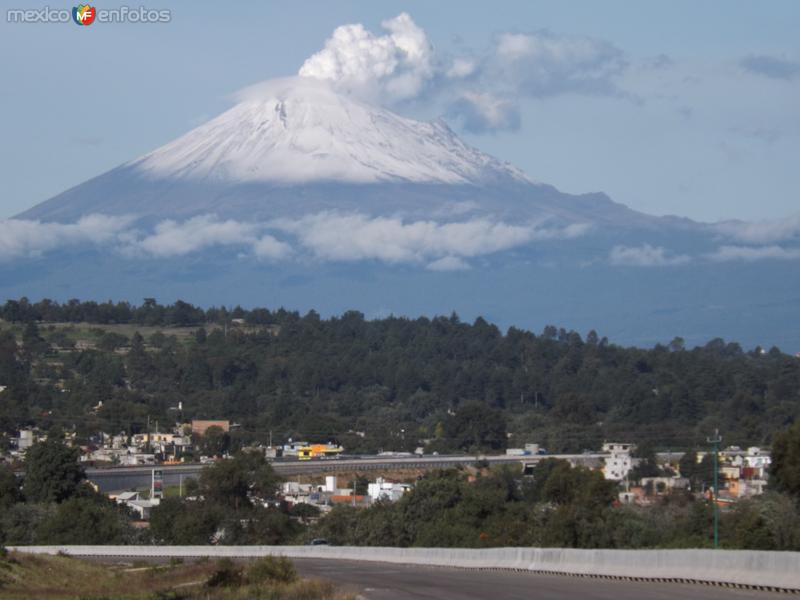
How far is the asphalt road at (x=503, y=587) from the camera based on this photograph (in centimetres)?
2744

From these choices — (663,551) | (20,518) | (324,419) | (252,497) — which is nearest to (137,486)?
(252,497)

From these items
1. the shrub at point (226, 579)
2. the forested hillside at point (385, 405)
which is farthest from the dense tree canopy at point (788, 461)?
the forested hillside at point (385, 405)

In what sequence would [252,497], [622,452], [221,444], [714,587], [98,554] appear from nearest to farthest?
[714,587] < [98,554] < [252,497] < [622,452] < [221,444]

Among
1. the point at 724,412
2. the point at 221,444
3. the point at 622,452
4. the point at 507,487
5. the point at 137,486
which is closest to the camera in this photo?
the point at 507,487

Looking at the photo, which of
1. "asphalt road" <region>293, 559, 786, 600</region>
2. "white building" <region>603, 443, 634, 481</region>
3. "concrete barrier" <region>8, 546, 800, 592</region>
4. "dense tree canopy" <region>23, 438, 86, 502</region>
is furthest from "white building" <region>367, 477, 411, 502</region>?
"asphalt road" <region>293, 559, 786, 600</region>

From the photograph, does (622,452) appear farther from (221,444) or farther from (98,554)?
(98,554)

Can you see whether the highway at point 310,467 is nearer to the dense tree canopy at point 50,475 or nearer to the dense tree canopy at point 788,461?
the dense tree canopy at point 50,475

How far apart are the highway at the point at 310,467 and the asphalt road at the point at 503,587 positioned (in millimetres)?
73637

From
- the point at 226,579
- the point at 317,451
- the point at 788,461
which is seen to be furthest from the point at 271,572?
the point at 317,451

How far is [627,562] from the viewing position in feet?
111

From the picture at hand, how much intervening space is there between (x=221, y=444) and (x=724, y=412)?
49533 millimetres

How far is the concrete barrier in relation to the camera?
2784cm

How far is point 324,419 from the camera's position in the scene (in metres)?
164

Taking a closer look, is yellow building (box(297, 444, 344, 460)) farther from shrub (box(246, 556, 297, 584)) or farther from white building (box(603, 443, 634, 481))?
shrub (box(246, 556, 297, 584))
